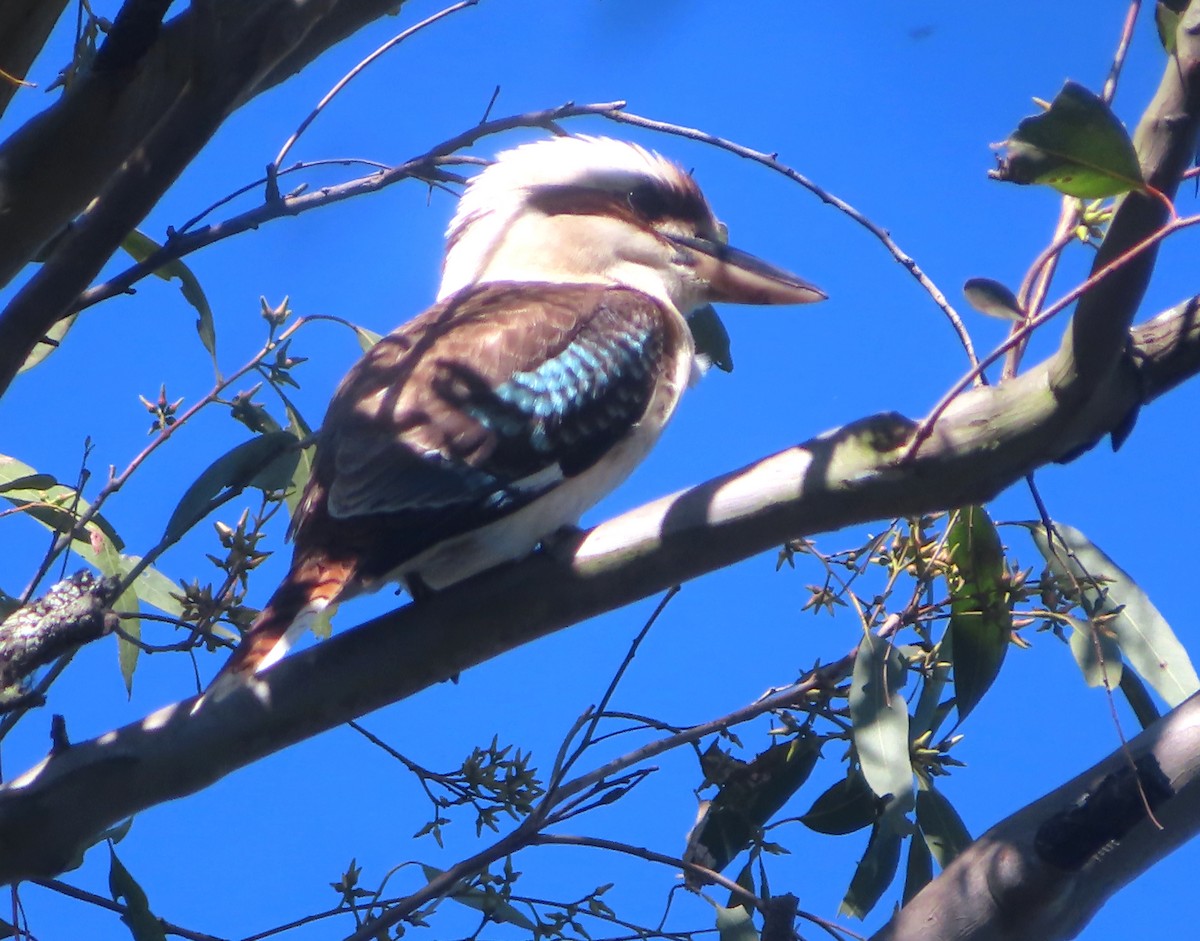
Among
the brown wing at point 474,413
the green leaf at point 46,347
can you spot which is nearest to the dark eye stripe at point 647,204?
the brown wing at point 474,413

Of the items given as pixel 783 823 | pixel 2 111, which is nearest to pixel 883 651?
pixel 783 823

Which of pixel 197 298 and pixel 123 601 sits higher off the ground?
pixel 197 298

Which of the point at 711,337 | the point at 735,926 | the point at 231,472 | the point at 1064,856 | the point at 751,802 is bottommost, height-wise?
the point at 1064,856

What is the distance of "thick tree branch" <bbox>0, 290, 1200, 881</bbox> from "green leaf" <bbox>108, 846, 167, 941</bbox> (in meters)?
0.32

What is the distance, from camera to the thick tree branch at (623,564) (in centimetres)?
110

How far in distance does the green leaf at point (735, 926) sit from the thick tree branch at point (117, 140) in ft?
2.84

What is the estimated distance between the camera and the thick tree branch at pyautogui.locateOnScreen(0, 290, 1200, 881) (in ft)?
3.60

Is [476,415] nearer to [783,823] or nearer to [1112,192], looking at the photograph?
[783,823]

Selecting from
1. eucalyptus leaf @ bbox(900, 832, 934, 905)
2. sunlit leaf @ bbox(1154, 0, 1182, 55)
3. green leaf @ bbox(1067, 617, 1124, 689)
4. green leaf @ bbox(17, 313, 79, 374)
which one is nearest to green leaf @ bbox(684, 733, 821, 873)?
→ eucalyptus leaf @ bbox(900, 832, 934, 905)

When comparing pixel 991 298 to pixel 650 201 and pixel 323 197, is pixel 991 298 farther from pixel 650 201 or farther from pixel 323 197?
pixel 650 201

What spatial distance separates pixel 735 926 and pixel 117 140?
0.96 m

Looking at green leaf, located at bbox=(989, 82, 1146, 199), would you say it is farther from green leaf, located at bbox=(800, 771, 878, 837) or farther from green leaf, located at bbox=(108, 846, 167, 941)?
green leaf, located at bbox=(108, 846, 167, 941)

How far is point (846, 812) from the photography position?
5.09 feet

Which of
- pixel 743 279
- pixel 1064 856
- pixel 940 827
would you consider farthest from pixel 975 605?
pixel 743 279
